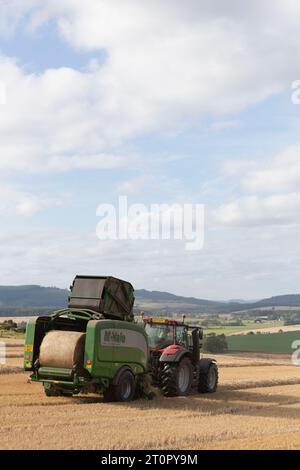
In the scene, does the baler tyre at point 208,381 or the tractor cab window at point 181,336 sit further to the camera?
the baler tyre at point 208,381

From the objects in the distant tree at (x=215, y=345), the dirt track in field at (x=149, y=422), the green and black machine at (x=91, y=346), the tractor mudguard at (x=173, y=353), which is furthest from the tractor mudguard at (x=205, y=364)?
the distant tree at (x=215, y=345)

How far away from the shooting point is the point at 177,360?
1827cm

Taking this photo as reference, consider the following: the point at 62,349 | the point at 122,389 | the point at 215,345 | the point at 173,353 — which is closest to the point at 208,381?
the point at 173,353

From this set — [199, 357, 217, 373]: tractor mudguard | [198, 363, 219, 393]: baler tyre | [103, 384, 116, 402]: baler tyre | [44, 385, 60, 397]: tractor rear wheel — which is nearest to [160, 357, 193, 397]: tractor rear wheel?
[198, 363, 219, 393]: baler tyre

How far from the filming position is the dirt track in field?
1108 cm

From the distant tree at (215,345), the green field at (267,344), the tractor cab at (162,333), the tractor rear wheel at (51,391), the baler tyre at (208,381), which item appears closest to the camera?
the tractor rear wheel at (51,391)

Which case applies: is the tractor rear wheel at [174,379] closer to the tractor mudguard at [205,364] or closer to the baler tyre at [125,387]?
the tractor mudguard at [205,364]

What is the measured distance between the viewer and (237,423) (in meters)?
13.8

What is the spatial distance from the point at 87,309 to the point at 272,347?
54360mm

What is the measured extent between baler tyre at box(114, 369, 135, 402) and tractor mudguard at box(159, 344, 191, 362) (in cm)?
154

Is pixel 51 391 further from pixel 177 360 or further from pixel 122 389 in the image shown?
pixel 177 360

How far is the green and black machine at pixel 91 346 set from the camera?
15.9 m

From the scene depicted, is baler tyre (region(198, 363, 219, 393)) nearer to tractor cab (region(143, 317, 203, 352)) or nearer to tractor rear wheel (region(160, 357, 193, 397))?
tractor rear wheel (region(160, 357, 193, 397))
